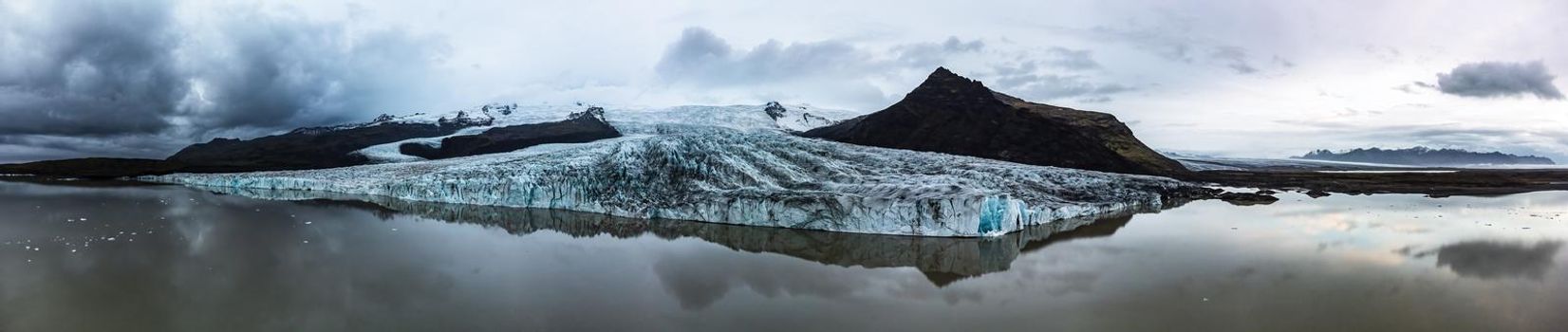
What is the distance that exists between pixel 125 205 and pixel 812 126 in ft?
270

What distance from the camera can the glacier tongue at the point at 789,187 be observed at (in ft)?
76.8

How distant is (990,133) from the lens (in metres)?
67.0

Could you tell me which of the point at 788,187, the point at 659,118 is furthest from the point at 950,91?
the point at 788,187

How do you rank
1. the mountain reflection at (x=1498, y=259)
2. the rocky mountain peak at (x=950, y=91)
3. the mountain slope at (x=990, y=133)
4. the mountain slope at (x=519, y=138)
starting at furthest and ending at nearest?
the mountain slope at (x=519, y=138) < the rocky mountain peak at (x=950, y=91) < the mountain slope at (x=990, y=133) < the mountain reflection at (x=1498, y=259)

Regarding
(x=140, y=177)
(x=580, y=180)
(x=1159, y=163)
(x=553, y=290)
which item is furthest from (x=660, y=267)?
(x=140, y=177)

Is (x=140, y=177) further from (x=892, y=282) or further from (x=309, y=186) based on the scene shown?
(x=892, y=282)

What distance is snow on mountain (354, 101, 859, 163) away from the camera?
89.9m

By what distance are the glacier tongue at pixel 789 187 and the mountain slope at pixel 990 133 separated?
17.2 meters

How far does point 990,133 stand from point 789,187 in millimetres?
43069

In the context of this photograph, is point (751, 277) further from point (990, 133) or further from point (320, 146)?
point (320, 146)

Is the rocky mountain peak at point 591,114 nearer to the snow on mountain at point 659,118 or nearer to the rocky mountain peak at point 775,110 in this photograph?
the snow on mountain at point 659,118

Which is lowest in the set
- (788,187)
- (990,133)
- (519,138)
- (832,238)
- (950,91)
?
(832,238)

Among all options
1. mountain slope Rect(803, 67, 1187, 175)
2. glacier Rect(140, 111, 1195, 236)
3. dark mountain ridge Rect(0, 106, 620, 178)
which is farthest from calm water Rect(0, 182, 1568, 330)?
dark mountain ridge Rect(0, 106, 620, 178)

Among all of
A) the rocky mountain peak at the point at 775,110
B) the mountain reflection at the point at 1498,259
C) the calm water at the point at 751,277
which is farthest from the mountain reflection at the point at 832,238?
the rocky mountain peak at the point at 775,110
